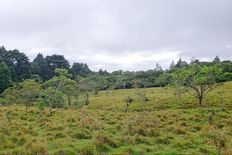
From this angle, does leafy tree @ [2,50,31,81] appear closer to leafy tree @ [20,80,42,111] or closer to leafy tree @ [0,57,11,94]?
leafy tree @ [0,57,11,94]

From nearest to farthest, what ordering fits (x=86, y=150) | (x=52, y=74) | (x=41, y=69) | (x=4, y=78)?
(x=86, y=150) < (x=4, y=78) < (x=41, y=69) < (x=52, y=74)

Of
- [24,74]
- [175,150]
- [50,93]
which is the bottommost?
[175,150]

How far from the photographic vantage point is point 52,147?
51.9 ft

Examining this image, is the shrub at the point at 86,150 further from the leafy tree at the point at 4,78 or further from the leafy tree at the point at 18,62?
the leafy tree at the point at 18,62

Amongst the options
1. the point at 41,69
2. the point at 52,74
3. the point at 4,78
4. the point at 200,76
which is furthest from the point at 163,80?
the point at 4,78

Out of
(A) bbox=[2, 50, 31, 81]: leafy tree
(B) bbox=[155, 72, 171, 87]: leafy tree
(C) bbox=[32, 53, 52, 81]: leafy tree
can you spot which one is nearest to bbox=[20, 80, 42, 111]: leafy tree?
(A) bbox=[2, 50, 31, 81]: leafy tree

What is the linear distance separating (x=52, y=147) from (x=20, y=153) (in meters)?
1.89

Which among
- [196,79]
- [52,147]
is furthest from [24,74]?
[52,147]

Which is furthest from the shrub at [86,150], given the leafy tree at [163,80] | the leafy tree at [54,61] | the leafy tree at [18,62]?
the leafy tree at [54,61]

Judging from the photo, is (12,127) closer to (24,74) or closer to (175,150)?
(175,150)

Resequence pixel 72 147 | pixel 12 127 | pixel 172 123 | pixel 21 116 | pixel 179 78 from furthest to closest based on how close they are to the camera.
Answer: pixel 179 78, pixel 21 116, pixel 172 123, pixel 12 127, pixel 72 147

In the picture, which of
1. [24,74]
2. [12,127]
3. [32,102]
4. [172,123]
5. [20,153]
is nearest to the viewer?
[20,153]

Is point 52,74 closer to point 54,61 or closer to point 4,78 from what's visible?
point 54,61

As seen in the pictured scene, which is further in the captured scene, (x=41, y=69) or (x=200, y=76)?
(x=41, y=69)
